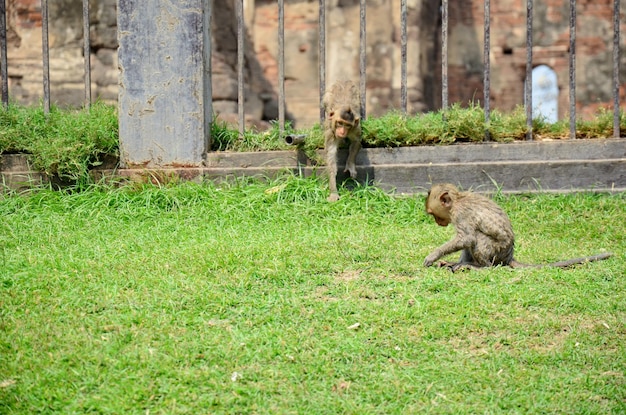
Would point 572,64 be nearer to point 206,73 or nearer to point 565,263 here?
point 565,263

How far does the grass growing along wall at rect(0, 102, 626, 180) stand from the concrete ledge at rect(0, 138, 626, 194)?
0.44ft

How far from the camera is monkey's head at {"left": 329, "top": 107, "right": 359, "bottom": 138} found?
6.85m

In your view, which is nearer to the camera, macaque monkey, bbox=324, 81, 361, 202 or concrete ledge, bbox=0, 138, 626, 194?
macaque monkey, bbox=324, 81, 361, 202

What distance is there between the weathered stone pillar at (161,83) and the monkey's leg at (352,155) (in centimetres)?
132

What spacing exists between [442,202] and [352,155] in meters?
1.83

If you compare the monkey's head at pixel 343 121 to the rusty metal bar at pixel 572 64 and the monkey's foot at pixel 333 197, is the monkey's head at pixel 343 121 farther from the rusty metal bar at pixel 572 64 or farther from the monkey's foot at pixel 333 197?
the rusty metal bar at pixel 572 64

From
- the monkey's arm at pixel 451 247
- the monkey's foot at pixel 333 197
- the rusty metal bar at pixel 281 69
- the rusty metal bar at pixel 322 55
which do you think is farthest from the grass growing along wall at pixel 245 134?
the monkey's arm at pixel 451 247

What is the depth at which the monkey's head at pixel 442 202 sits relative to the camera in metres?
5.37

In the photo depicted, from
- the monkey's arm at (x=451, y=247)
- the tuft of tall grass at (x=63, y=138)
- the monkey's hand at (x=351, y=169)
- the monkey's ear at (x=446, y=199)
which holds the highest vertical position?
the tuft of tall grass at (x=63, y=138)

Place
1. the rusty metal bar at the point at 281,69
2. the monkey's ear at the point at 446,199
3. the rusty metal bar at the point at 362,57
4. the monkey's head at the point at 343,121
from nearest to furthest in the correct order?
the monkey's ear at the point at 446,199
the monkey's head at the point at 343,121
the rusty metal bar at the point at 362,57
the rusty metal bar at the point at 281,69

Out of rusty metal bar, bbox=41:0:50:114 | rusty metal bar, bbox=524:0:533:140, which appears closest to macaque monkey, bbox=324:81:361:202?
rusty metal bar, bbox=524:0:533:140

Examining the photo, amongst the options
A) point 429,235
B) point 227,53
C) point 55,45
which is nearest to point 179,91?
point 429,235

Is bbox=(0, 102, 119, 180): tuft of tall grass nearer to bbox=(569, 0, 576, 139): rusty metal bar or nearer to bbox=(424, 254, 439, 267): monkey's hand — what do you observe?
bbox=(424, 254, 439, 267): monkey's hand

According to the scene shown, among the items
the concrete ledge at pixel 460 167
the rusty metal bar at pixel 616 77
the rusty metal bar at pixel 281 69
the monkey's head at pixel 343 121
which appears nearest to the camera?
the monkey's head at pixel 343 121
